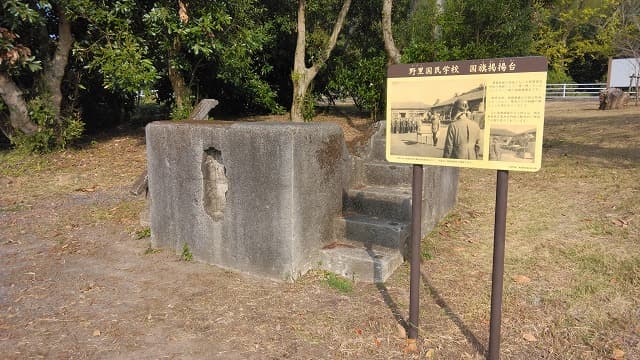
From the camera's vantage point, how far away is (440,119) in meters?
2.77

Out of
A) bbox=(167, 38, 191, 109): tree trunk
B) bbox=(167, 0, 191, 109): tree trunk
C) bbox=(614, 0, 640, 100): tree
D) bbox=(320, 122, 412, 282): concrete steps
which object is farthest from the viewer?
bbox=(614, 0, 640, 100): tree

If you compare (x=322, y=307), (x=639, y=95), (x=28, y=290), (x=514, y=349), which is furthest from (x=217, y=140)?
(x=639, y=95)

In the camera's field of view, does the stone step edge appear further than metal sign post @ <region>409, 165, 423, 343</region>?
Yes

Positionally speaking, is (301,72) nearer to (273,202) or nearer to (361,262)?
(273,202)

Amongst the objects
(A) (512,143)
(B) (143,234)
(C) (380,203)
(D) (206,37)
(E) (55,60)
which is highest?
(D) (206,37)

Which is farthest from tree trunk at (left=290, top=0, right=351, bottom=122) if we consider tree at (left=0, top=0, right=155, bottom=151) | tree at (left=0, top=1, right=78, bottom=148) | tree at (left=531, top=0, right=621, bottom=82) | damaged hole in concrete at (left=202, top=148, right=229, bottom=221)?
tree at (left=531, top=0, right=621, bottom=82)

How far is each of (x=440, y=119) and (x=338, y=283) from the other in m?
1.69

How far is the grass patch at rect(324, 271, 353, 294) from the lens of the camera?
3.78 m

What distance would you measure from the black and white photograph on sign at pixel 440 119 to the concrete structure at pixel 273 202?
3.45ft


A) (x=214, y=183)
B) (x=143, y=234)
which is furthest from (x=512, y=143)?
(x=143, y=234)

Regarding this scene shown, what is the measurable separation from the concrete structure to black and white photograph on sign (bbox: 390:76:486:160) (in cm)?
105

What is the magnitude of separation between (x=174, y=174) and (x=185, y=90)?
657 cm

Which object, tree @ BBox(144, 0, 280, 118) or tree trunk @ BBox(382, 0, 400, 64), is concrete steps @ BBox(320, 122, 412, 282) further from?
tree trunk @ BBox(382, 0, 400, 64)

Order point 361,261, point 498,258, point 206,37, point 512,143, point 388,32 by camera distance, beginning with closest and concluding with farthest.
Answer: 1. point 512,143
2. point 498,258
3. point 361,261
4. point 206,37
5. point 388,32
